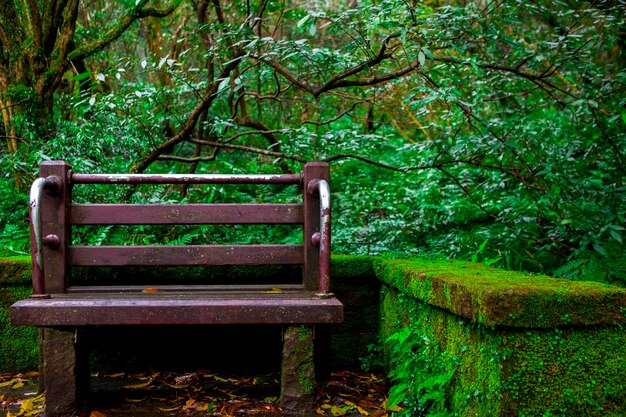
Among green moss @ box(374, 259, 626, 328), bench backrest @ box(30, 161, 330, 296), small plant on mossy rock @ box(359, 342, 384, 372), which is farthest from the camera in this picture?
small plant on mossy rock @ box(359, 342, 384, 372)

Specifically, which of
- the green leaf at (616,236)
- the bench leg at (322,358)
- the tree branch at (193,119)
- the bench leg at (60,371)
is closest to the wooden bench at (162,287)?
the bench leg at (60,371)

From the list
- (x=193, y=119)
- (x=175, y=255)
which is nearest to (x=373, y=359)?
(x=175, y=255)

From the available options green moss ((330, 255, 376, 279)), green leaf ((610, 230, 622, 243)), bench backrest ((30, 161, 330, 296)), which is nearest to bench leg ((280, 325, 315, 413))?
bench backrest ((30, 161, 330, 296))

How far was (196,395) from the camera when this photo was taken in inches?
139

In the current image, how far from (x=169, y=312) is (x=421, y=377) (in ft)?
4.40

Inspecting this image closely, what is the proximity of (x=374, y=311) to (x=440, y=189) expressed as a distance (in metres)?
3.83

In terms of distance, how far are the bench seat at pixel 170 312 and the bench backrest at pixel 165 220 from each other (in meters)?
0.43

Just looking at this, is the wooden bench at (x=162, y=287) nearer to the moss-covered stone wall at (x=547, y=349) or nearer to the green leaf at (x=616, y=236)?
the moss-covered stone wall at (x=547, y=349)

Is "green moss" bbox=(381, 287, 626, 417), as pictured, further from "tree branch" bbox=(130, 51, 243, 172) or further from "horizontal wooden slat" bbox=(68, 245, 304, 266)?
"tree branch" bbox=(130, 51, 243, 172)

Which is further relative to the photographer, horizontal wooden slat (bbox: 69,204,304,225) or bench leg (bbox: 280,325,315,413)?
horizontal wooden slat (bbox: 69,204,304,225)

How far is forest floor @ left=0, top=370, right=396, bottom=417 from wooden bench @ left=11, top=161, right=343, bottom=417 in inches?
9.0

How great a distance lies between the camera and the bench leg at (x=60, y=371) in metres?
3.05

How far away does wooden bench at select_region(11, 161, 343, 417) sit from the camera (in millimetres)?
2986

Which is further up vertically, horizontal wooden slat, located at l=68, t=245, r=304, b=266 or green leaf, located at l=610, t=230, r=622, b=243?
green leaf, located at l=610, t=230, r=622, b=243
